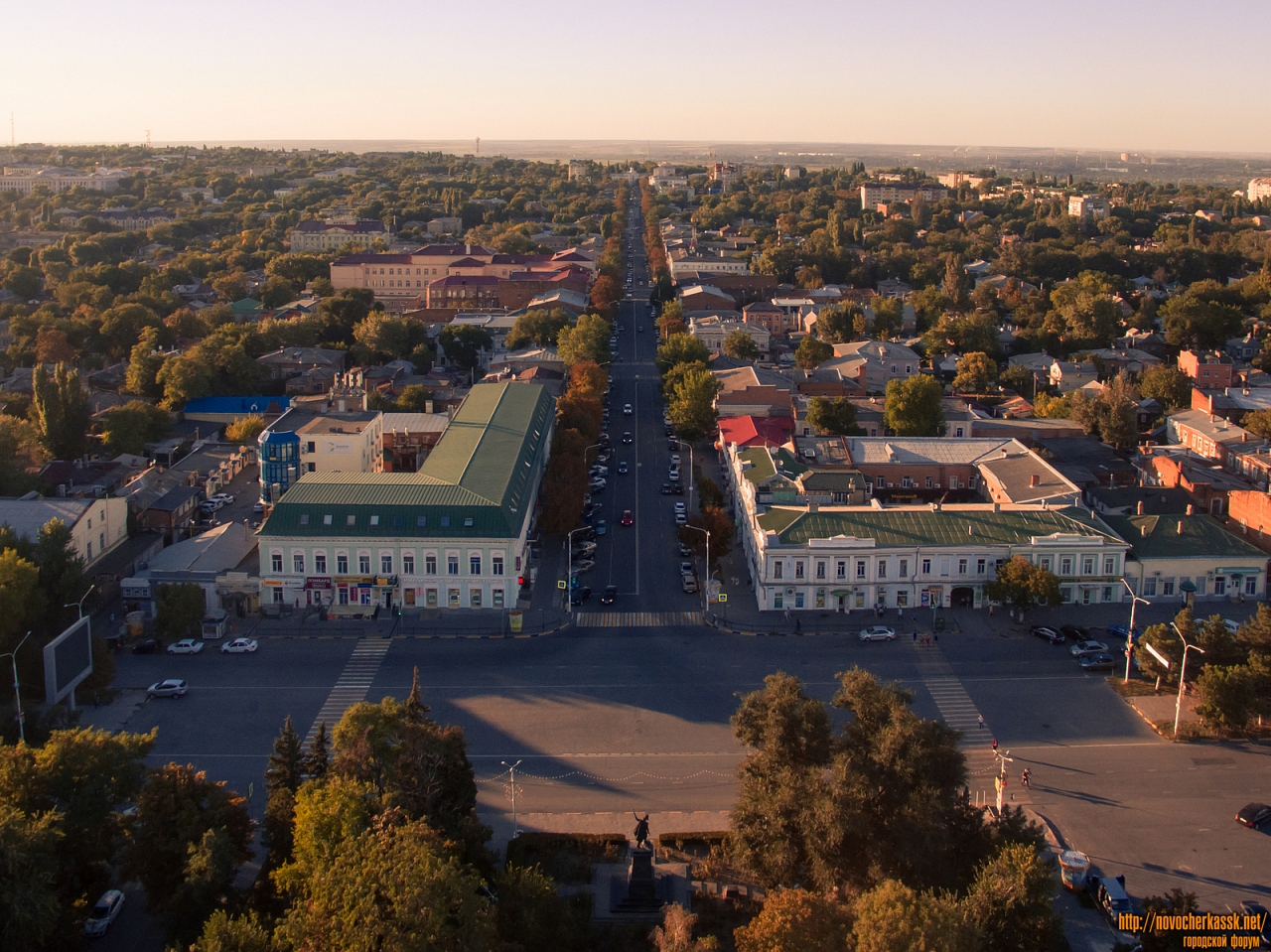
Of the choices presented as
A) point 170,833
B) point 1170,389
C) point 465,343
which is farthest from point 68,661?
point 1170,389

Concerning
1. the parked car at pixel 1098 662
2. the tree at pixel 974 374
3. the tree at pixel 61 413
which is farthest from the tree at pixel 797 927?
the tree at pixel 974 374

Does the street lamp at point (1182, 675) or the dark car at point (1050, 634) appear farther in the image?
the dark car at point (1050, 634)

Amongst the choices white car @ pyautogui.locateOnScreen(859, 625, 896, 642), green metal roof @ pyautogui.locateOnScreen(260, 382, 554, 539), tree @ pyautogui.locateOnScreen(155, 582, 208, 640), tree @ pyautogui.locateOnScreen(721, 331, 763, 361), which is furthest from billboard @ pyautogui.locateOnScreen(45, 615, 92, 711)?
tree @ pyautogui.locateOnScreen(721, 331, 763, 361)

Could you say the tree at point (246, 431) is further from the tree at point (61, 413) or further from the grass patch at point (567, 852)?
the grass patch at point (567, 852)

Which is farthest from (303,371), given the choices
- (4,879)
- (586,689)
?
(4,879)

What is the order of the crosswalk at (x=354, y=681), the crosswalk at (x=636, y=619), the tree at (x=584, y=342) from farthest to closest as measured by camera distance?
the tree at (x=584, y=342) → the crosswalk at (x=636, y=619) → the crosswalk at (x=354, y=681)

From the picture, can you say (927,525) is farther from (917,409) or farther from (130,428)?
(130,428)
